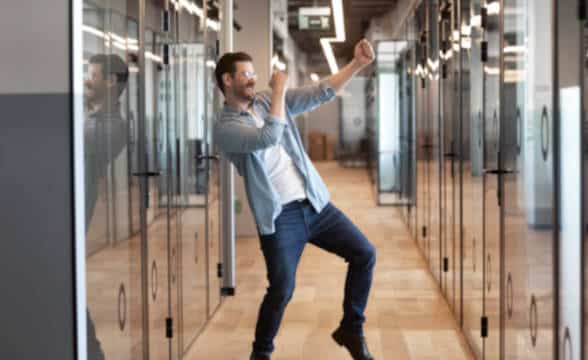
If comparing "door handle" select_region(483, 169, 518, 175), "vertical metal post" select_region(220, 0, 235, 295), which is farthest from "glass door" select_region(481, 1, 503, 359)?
"vertical metal post" select_region(220, 0, 235, 295)

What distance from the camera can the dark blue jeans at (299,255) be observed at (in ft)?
12.4

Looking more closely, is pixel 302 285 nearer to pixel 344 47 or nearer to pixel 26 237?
pixel 26 237

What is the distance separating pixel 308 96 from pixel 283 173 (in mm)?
417

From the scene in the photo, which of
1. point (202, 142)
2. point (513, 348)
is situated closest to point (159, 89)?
point (202, 142)

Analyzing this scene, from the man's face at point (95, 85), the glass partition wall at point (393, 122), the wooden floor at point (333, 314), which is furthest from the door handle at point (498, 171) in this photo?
the glass partition wall at point (393, 122)

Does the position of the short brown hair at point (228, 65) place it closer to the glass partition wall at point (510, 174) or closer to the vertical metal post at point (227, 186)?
the glass partition wall at point (510, 174)

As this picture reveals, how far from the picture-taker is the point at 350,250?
3.98m

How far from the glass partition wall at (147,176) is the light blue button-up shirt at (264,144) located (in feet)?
1.27

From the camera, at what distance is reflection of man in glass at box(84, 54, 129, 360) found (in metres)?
2.85

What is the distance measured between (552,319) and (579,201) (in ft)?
1.77

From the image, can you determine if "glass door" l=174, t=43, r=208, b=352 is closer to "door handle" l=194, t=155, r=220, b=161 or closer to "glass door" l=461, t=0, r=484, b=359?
"door handle" l=194, t=155, r=220, b=161

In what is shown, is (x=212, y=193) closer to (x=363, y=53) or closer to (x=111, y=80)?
(x=363, y=53)

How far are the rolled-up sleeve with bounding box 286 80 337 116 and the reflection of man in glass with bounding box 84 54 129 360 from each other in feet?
2.94

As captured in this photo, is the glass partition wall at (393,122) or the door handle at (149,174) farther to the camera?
the glass partition wall at (393,122)
